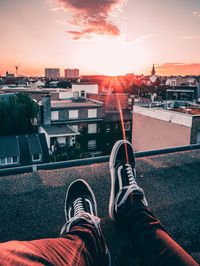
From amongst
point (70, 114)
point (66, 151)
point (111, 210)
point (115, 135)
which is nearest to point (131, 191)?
point (111, 210)

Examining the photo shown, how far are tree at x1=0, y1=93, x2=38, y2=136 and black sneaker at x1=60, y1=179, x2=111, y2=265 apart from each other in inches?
673

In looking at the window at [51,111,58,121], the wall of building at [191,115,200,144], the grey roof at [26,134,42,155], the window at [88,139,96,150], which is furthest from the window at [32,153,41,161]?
the wall of building at [191,115,200,144]

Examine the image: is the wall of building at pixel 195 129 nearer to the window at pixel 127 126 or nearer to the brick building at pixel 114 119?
the brick building at pixel 114 119

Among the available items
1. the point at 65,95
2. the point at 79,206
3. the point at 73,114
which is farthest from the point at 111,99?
the point at 79,206

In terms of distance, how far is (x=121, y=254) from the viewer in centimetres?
163

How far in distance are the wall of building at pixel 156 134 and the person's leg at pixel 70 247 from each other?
1172 cm

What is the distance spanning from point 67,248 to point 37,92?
108ft

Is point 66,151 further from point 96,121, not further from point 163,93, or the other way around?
point 163,93

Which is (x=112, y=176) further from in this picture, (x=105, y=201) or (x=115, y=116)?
(x=115, y=116)

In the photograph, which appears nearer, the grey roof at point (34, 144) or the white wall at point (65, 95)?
the grey roof at point (34, 144)

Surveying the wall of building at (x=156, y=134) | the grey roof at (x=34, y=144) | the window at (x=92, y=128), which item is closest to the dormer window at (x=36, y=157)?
the grey roof at (x=34, y=144)

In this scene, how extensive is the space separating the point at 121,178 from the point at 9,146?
14489 mm

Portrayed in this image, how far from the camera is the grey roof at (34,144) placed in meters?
15.3

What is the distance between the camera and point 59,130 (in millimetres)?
18516
